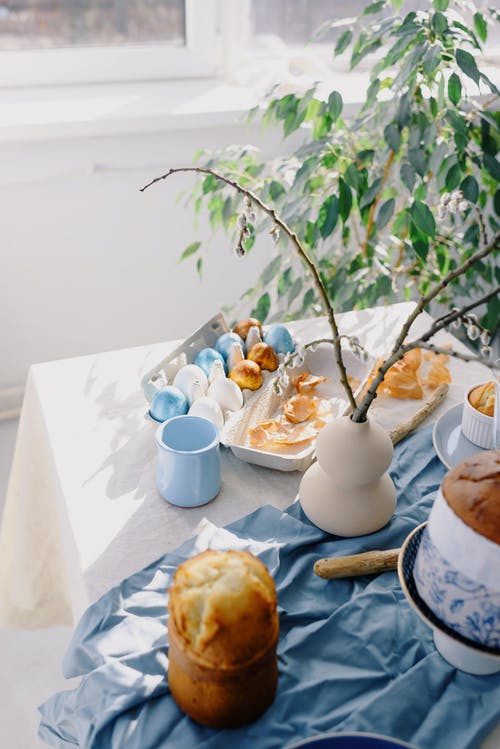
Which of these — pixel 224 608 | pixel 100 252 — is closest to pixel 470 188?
pixel 100 252

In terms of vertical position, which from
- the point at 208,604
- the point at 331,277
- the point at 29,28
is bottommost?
the point at 331,277

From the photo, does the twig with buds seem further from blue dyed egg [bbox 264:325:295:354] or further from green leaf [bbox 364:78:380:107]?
green leaf [bbox 364:78:380:107]

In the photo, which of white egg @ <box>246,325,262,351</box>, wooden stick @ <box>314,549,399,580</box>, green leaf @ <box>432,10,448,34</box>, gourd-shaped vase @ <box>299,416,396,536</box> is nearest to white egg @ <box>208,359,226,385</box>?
white egg @ <box>246,325,262,351</box>

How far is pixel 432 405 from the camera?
3.99 feet

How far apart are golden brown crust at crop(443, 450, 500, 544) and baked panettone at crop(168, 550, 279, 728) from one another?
200 millimetres

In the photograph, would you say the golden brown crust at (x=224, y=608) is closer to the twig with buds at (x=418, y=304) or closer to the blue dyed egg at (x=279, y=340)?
the twig with buds at (x=418, y=304)

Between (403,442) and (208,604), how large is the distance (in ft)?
1.77

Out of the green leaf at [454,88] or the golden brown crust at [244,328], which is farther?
the green leaf at [454,88]

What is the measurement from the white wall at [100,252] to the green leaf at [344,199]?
62cm

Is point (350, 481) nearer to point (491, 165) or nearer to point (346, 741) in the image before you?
point (346, 741)

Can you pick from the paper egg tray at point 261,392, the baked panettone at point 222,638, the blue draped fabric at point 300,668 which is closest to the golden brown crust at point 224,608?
the baked panettone at point 222,638

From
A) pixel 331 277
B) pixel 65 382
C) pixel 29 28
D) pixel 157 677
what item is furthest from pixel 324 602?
pixel 29 28

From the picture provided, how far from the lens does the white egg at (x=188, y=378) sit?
3.78 feet

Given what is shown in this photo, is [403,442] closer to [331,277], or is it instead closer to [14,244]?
[331,277]
